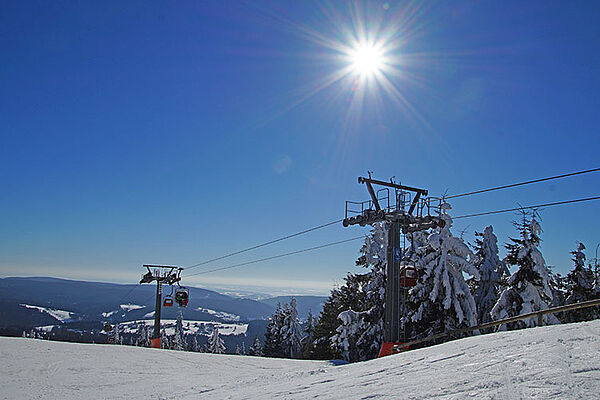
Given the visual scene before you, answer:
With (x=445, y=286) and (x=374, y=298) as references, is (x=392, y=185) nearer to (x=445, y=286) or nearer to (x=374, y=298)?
(x=445, y=286)

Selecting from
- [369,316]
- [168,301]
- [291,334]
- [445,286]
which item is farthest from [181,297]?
[291,334]

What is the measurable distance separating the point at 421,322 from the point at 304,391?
21880mm

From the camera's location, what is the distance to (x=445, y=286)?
2683 cm

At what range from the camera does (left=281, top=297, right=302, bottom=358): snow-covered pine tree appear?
58.4 metres

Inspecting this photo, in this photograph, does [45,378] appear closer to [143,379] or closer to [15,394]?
[15,394]

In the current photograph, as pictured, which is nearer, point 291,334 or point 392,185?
point 392,185

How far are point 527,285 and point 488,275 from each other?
26.8 feet

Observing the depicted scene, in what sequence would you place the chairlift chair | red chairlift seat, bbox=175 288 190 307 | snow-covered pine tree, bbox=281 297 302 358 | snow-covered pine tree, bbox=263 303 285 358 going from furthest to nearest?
snow-covered pine tree, bbox=263 303 285 358, snow-covered pine tree, bbox=281 297 302 358, the chairlift chair, red chairlift seat, bbox=175 288 190 307

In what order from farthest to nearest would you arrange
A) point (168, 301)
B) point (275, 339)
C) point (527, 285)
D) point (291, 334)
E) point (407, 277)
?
point (275, 339) < point (291, 334) < point (168, 301) < point (527, 285) < point (407, 277)

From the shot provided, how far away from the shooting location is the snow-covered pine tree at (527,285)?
84.9ft

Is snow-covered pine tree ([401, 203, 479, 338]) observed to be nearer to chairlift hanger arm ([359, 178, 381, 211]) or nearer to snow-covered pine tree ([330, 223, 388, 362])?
snow-covered pine tree ([330, 223, 388, 362])

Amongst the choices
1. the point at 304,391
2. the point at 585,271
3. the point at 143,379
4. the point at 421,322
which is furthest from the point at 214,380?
the point at 585,271

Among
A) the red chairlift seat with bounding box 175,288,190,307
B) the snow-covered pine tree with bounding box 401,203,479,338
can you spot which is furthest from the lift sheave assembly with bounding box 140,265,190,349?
the snow-covered pine tree with bounding box 401,203,479,338

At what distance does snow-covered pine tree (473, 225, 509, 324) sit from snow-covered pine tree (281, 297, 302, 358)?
94.1 ft
